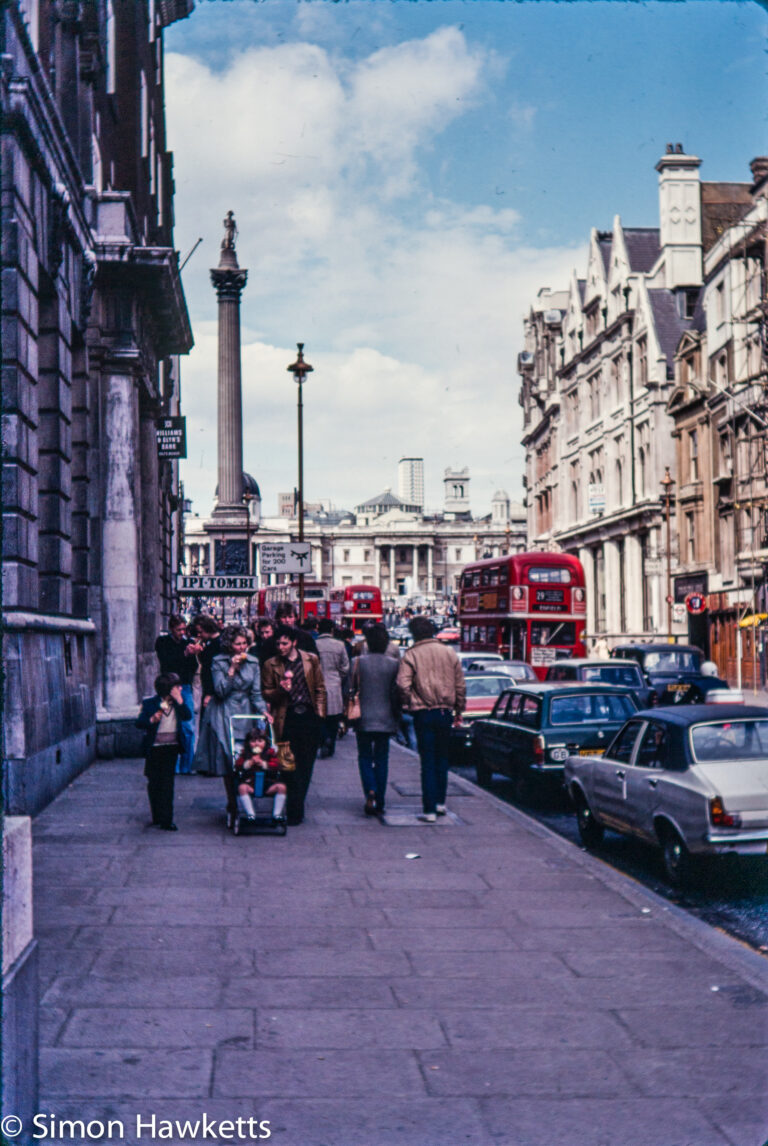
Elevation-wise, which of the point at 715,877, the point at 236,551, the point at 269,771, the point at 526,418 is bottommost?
the point at 715,877

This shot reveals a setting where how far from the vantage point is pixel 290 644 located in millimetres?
12523

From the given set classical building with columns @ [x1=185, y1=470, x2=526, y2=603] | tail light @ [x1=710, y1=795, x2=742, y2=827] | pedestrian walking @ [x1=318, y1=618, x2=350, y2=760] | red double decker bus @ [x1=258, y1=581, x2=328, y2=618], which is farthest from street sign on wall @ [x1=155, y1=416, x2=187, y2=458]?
classical building with columns @ [x1=185, y1=470, x2=526, y2=603]

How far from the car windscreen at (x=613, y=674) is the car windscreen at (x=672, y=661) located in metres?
5.80

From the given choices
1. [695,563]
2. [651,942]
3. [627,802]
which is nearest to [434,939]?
[651,942]

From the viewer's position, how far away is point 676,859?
10.4 metres

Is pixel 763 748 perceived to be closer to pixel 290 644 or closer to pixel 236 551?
pixel 290 644

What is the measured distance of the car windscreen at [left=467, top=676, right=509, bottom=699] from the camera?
69.7 ft

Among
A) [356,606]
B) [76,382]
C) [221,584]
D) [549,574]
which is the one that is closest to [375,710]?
[76,382]

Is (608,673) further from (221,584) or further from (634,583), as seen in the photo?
(634,583)

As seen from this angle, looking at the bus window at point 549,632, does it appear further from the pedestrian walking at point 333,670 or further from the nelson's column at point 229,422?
the nelson's column at point 229,422

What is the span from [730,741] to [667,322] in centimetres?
5029

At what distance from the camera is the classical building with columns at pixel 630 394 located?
185 ft

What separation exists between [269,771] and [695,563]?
136 feet

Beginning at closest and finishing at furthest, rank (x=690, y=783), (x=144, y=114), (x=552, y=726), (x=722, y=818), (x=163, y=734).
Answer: (x=722, y=818), (x=690, y=783), (x=163, y=734), (x=552, y=726), (x=144, y=114)
